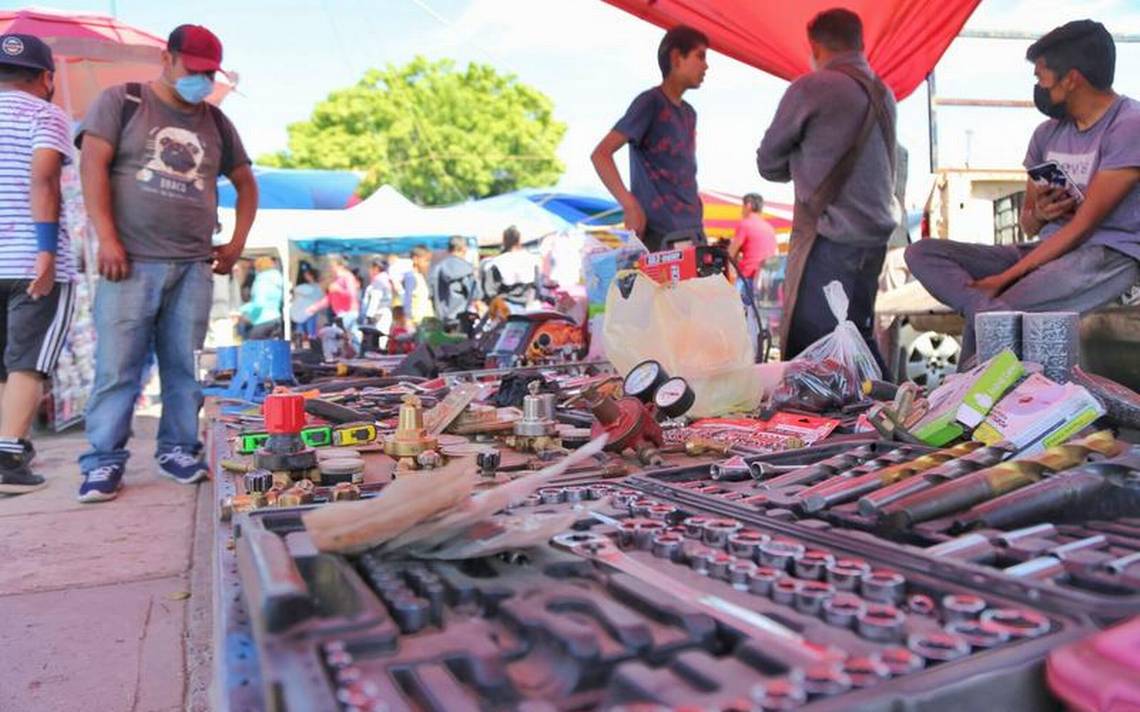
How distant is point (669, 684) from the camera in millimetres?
717

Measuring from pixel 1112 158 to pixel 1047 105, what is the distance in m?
0.47

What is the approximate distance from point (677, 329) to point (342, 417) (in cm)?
104

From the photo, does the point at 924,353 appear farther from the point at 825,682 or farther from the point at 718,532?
the point at 825,682

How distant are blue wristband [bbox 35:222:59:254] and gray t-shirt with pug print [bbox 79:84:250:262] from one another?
17.1 inches

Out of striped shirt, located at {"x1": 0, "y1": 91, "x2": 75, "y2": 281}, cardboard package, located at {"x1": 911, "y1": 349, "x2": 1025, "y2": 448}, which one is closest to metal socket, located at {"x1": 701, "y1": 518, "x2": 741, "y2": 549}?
cardboard package, located at {"x1": 911, "y1": 349, "x2": 1025, "y2": 448}

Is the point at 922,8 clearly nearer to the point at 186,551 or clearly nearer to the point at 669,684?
the point at 186,551

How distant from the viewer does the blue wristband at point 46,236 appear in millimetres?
3779

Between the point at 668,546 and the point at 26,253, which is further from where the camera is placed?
the point at 26,253

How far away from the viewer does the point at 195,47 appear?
359 centimetres

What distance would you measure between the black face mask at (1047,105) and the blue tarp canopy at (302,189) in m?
14.2

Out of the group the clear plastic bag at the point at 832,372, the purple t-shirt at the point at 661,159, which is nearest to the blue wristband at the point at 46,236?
the purple t-shirt at the point at 661,159

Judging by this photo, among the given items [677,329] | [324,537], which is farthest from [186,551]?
[324,537]

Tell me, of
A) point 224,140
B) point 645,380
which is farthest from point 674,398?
point 224,140

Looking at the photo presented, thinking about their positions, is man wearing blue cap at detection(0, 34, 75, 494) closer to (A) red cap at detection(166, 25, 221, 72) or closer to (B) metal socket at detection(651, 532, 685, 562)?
(A) red cap at detection(166, 25, 221, 72)
